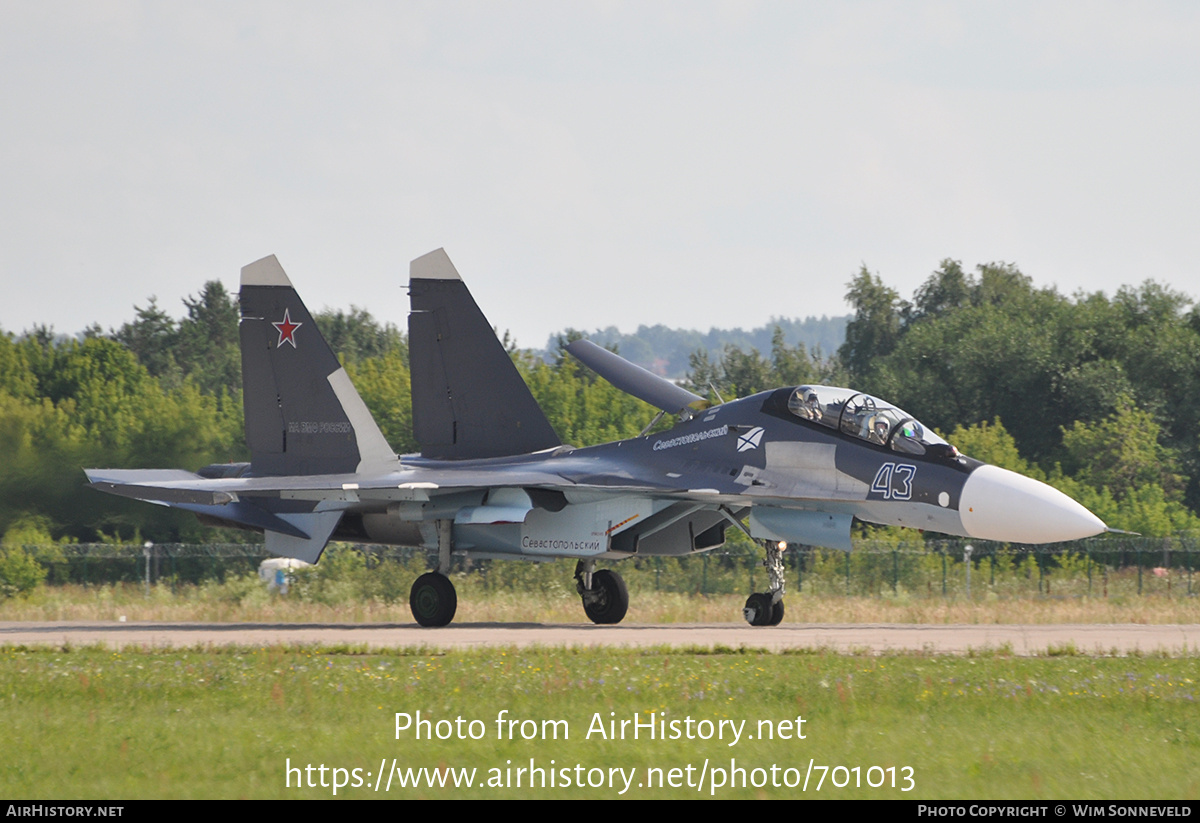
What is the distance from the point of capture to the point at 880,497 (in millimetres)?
18484

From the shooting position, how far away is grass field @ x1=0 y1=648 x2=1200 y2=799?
9242 millimetres

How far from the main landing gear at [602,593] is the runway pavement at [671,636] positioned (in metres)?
0.46

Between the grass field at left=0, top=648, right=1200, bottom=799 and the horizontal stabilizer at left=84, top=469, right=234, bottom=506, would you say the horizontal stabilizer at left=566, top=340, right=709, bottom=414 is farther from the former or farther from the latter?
the grass field at left=0, top=648, right=1200, bottom=799

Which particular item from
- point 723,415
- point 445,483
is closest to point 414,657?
point 445,483

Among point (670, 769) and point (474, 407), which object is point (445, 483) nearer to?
point (474, 407)

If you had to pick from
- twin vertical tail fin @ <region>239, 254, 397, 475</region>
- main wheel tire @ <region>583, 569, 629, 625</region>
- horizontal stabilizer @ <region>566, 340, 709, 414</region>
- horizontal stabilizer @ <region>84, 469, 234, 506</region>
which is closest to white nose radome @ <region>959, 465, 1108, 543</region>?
horizontal stabilizer @ <region>566, 340, 709, 414</region>

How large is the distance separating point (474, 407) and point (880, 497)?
7.63m

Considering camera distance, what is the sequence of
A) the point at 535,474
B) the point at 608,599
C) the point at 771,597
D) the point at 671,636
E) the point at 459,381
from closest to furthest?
the point at 671,636
the point at 771,597
the point at 535,474
the point at 608,599
the point at 459,381

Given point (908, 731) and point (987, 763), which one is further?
point (908, 731)

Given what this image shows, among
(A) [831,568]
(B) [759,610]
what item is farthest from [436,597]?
(A) [831,568]

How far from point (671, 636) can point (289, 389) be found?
8.09 metres

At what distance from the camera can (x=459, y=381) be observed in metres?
23.8

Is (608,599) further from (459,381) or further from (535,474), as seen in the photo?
(459,381)

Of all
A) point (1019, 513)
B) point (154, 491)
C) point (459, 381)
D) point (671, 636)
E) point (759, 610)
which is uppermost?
point (459, 381)
